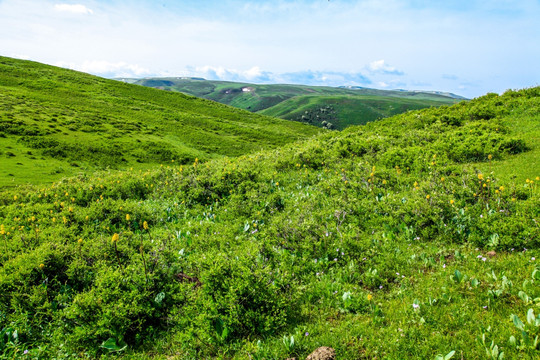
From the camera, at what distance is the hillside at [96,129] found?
97.6 ft

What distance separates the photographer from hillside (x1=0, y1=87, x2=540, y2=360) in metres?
4.51

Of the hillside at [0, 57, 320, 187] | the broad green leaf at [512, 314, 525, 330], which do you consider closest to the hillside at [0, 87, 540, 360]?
the broad green leaf at [512, 314, 525, 330]

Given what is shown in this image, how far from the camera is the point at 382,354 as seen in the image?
408 cm

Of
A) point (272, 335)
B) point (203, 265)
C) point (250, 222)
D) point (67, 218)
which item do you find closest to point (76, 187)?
point (67, 218)

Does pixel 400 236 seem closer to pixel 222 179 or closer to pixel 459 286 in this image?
pixel 459 286

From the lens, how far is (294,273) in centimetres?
650

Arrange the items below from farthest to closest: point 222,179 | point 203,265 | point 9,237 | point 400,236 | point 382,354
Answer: point 222,179 < point 9,237 < point 400,236 < point 203,265 < point 382,354

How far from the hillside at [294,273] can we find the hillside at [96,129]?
64.6 ft

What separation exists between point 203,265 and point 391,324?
3.63 m

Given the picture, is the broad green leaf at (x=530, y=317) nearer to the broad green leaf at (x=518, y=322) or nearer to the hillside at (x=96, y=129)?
the broad green leaf at (x=518, y=322)

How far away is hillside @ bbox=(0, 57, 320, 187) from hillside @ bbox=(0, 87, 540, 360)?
19695mm

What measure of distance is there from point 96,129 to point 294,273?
46.7m

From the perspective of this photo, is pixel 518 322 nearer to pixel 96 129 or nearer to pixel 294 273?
pixel 294 273

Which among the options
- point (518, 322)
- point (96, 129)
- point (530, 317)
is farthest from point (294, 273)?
point (96, 129)
